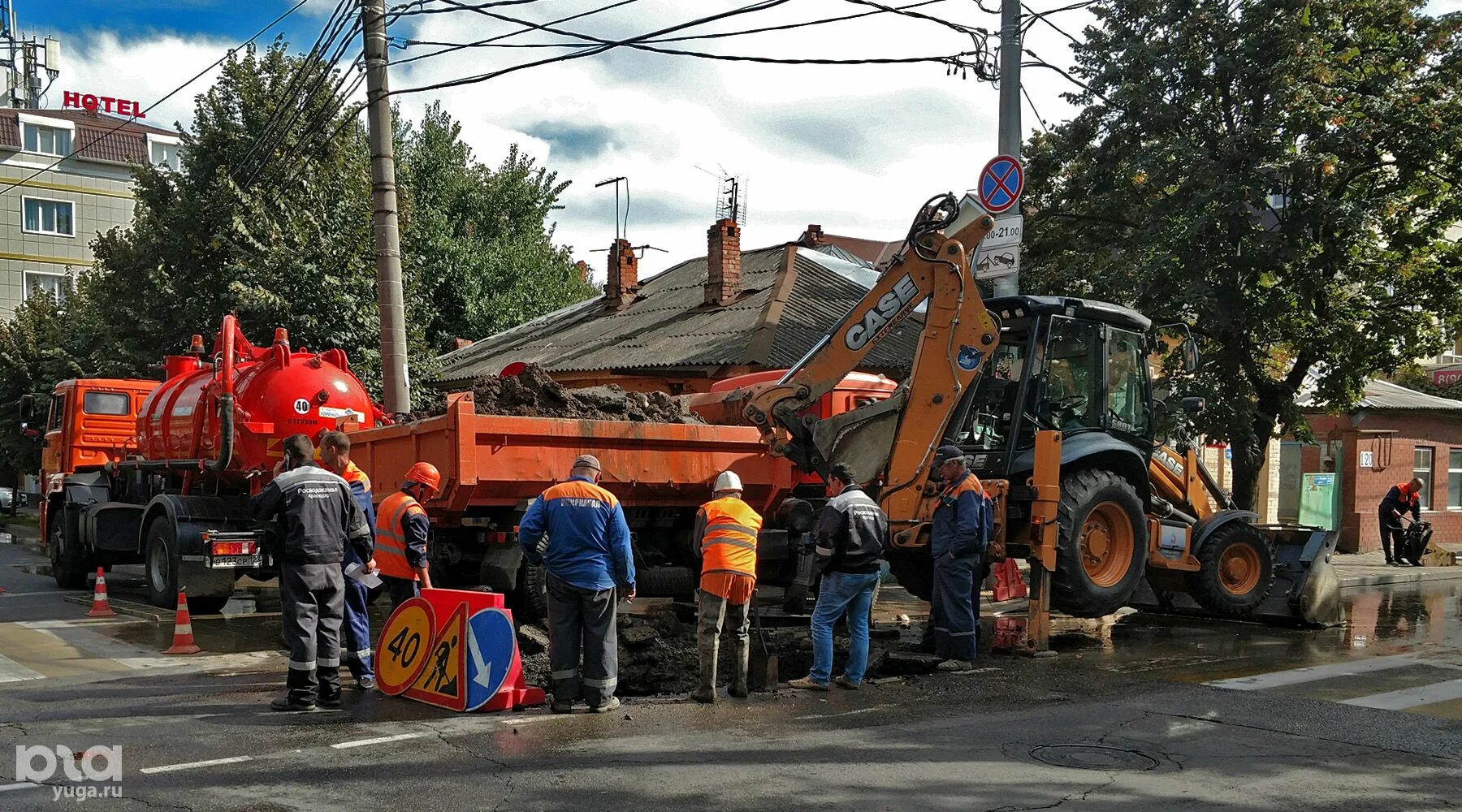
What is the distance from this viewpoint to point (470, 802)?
525cm

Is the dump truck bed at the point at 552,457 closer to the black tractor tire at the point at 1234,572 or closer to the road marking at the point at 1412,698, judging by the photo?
the black tractor tire at the point at 1234,572

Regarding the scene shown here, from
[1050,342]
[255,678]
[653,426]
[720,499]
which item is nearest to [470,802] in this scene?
[720,499]

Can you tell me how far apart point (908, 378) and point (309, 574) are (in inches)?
208

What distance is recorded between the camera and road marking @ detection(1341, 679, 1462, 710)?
26.4 ft

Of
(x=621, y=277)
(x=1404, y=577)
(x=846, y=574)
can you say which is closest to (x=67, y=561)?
(x=846, y=574)

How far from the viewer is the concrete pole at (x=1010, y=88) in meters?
13.3

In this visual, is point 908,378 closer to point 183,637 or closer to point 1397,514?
point 183,637

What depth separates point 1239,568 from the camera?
39.6ft

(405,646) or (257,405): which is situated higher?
(257,405)

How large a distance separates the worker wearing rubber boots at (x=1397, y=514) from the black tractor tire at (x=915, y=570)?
13.3 m

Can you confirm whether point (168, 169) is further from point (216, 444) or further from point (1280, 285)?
point (1280, 285)

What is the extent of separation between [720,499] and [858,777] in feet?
9.03

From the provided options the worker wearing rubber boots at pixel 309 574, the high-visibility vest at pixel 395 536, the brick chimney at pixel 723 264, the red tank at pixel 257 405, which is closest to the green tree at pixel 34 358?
the brick chimney at pixel 723 264

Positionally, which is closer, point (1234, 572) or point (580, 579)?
point (580, 579)
